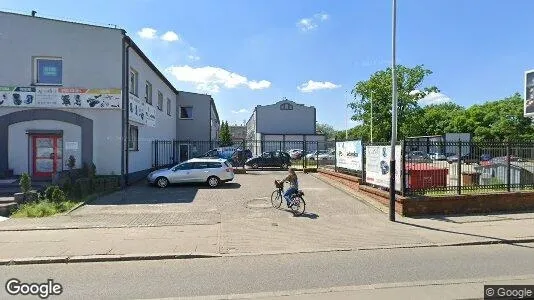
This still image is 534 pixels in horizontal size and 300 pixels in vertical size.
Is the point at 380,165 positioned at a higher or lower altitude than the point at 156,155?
lower

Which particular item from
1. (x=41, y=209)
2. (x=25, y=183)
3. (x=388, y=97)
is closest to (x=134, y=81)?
(x=25, y=183)

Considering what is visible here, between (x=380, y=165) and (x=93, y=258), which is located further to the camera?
(x=380, y=165)

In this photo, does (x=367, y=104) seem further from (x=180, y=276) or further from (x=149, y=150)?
(x=180, y=276)

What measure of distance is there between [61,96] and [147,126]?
19.5ft

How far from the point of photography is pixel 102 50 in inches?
663

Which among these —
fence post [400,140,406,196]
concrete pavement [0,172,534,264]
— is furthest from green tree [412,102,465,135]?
concrete pavement [0,172,534,264]

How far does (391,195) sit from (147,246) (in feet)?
21.1

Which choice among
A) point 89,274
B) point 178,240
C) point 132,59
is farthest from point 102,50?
point 89,274

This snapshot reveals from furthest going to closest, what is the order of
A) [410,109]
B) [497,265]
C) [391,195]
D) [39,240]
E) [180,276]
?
1. [410,109]
2. [391,195]
3. [39,240]
4. [497,265]
5. [180,276]

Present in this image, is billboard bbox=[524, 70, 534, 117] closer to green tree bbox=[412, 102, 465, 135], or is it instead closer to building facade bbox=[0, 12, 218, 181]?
building facade bbox=[0, 12, 218, 181]

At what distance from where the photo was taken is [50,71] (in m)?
16.7

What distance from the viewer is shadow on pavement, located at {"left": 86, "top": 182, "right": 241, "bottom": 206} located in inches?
536

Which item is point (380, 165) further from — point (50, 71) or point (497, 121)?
point (497, 121)

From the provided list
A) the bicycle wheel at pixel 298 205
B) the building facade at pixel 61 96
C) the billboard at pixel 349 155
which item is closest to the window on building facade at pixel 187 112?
the building facade at pixel 61 96
